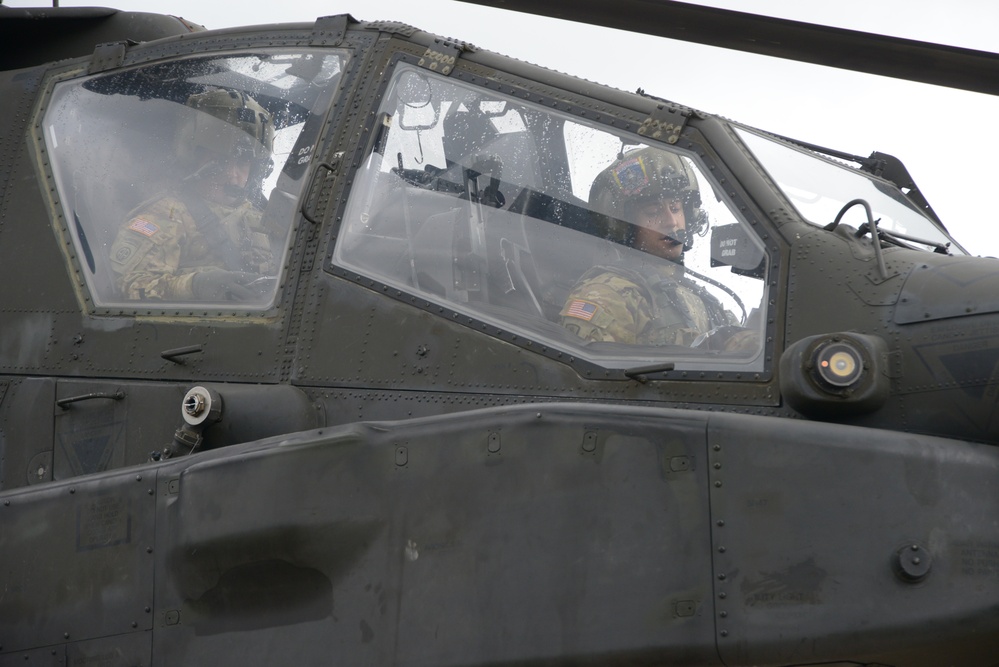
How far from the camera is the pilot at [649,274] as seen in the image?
11.4 ft

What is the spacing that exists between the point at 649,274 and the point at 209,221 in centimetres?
160

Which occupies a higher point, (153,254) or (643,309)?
(153,254)

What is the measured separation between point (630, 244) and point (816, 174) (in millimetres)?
898

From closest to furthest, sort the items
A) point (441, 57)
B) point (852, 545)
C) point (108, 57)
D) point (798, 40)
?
point (852, 545) < point (798, 40) < point (441, 57) < point (108, 57)

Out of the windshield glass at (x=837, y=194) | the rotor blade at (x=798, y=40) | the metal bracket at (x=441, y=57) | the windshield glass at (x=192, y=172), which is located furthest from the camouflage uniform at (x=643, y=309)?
the windshield glass at (x=192, y=172)

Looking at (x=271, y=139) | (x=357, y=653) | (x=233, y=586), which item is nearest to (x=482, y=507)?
(x=357, y=653)

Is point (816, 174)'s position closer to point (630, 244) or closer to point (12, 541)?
point (630, 244)

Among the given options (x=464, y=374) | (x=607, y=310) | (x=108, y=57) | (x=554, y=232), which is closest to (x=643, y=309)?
(x=607, y=310)

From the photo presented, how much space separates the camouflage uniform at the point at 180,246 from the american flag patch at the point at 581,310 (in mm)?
1049

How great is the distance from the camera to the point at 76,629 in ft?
11.5

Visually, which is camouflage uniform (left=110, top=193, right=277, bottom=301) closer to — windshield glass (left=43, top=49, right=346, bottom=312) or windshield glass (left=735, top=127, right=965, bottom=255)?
windshield glass (left=43, top=49, right=346, bottom=312)

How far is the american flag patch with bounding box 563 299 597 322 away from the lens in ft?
11.7

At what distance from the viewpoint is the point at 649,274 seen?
356cm

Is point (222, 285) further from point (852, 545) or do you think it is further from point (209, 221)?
point (852, 545)
